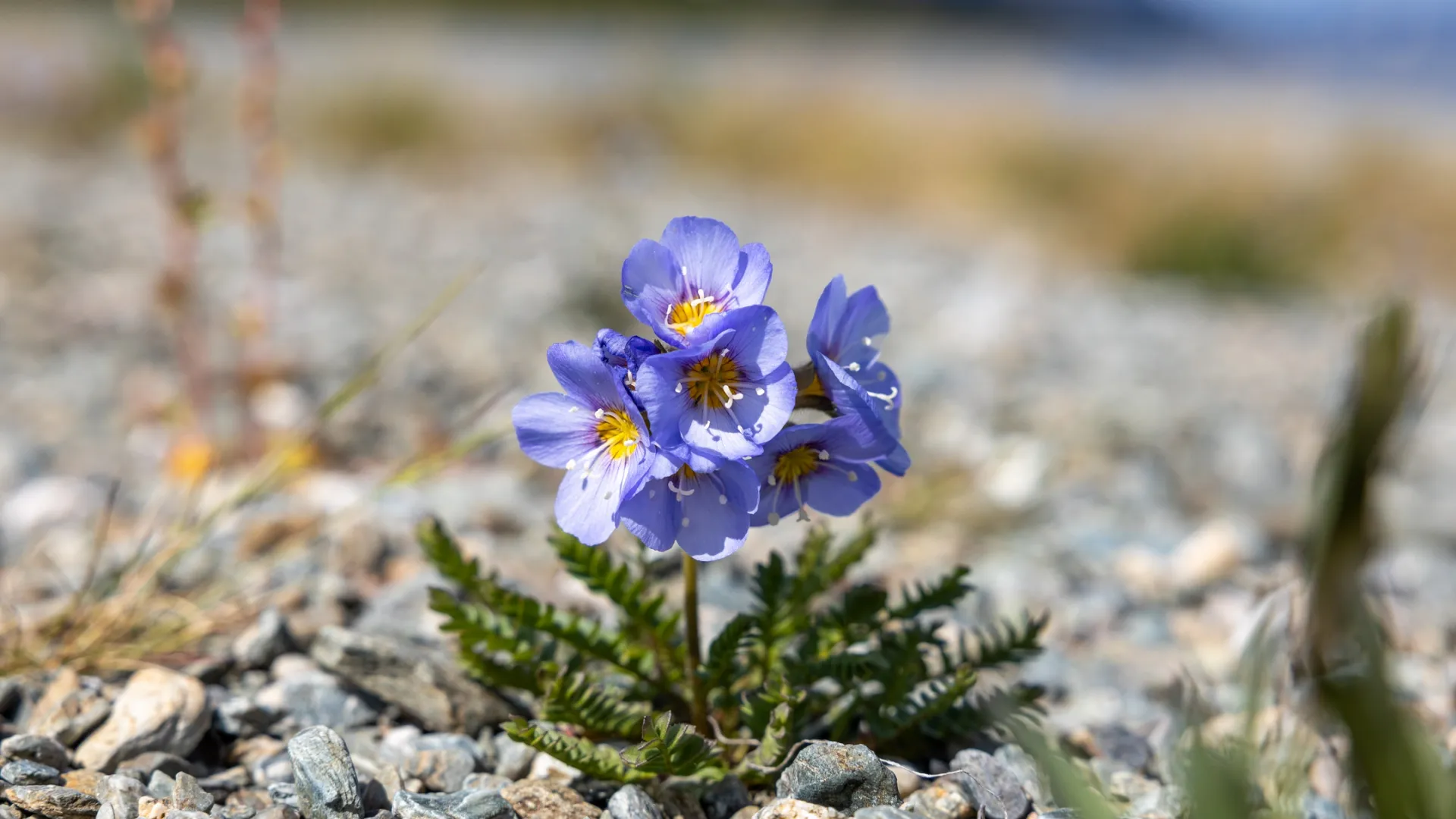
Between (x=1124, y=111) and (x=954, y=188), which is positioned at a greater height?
(x=1124, y=111)

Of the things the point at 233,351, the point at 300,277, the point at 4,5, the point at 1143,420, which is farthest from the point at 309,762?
the point at 4,5

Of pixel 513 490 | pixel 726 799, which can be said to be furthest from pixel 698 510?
pixel 513 490

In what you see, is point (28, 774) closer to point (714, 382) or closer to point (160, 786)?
point (160, 786)

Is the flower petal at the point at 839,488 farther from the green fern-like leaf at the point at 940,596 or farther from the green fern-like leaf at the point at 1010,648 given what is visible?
the green fern-like leaf at the point at 1010,648

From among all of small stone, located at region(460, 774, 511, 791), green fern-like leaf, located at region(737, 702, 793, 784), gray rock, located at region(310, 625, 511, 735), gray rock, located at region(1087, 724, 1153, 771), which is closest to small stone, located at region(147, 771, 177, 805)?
gray rock, located at region(310, 625, 511, 735)

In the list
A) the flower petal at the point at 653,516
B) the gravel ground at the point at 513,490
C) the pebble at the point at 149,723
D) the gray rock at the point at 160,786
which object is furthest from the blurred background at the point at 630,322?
the flower petal at the point at 653,516

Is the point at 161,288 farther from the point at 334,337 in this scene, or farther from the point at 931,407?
the point at 931,407

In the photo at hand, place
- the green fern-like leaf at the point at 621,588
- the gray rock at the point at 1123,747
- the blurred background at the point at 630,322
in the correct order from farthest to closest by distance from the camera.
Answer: the blurred background at the point at 630,322 < the gray rock at the point at 1123,747 < the green fern-like leaf at the point at 621,588
